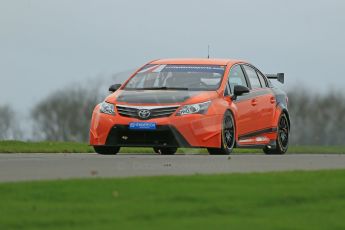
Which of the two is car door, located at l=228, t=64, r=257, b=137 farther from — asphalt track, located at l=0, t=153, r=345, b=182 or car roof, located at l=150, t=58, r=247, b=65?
asphalt track, located at l=0, t=153, r=345, b=182

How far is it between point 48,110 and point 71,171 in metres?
77.2

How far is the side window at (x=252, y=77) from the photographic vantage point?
20.4 meters

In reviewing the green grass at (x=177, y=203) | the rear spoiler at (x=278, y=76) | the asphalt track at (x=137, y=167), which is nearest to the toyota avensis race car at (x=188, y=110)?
the asphalt track at (x=137, y=167)

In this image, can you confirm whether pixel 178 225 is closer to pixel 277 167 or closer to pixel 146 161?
pixel 277 167

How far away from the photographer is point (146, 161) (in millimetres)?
15078

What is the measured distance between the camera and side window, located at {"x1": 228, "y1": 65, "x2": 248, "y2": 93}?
1916 cm

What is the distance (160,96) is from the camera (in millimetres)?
17734

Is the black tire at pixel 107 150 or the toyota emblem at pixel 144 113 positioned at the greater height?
the toyota emblem at pixel 144 113

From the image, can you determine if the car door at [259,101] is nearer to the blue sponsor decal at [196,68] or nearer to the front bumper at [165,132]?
the blue sponsor decal at [196,68]

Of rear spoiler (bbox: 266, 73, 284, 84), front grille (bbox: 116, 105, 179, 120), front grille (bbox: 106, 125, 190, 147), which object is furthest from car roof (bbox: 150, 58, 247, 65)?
rear spoiler (bbox: 266, 73, 284, 84)

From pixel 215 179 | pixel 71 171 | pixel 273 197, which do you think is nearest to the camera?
pixel 273 197

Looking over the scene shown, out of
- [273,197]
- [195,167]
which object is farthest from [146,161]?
[273,197]

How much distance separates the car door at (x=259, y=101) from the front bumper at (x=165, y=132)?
81.0 inches

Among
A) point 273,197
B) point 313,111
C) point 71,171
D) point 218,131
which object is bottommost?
point 313,111
